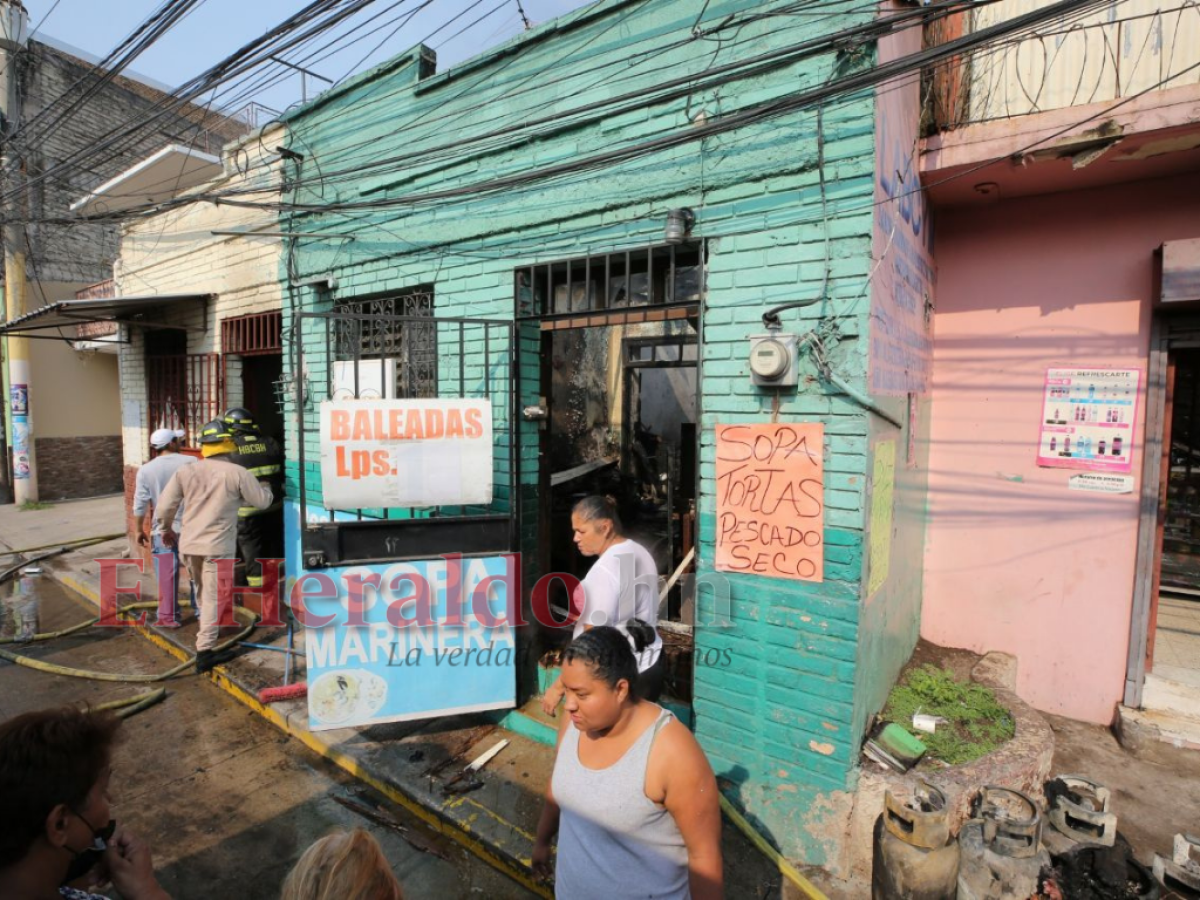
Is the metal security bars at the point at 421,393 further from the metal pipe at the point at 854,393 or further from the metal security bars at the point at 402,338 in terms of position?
the metal pipe at the point at 854,393

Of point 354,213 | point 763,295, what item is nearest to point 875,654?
point 763,295

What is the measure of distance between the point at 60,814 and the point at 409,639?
250 cm

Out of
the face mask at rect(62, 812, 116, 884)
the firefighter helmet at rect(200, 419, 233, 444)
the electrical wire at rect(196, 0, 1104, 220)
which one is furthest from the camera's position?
the firefighter helmet at rect(200, 419, 233, 444)

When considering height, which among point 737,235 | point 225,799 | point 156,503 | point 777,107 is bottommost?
point 225,799

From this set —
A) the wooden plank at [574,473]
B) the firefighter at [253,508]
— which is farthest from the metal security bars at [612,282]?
the firefighter at [253,508]

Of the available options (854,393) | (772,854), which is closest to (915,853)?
(772,854)

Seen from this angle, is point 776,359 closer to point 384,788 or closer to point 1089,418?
point 1089,418

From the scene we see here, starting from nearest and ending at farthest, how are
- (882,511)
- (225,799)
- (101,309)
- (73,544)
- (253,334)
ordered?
(882,511)
(225,799)
(253,334)
(101,309)
(73,544)

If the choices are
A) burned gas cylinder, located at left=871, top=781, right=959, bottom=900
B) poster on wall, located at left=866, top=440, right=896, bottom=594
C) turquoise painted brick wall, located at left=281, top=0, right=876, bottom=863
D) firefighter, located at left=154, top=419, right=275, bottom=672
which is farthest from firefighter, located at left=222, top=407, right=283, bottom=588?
burned gas cylinder, located at left=871, top=781, right=959, bottom=900

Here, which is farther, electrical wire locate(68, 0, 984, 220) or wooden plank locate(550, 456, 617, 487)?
wooden plank locate(550, 456, 617, 487)

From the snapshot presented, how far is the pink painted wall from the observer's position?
163 inches

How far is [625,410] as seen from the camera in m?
10.9

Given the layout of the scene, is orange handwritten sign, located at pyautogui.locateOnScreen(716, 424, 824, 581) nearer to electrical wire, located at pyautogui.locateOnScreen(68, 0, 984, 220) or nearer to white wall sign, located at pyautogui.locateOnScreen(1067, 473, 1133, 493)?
electrical wire, located at pyautogui.locateOnScreen(68, 0, 984, 220)

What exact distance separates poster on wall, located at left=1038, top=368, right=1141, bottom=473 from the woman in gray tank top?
381 centimetres
